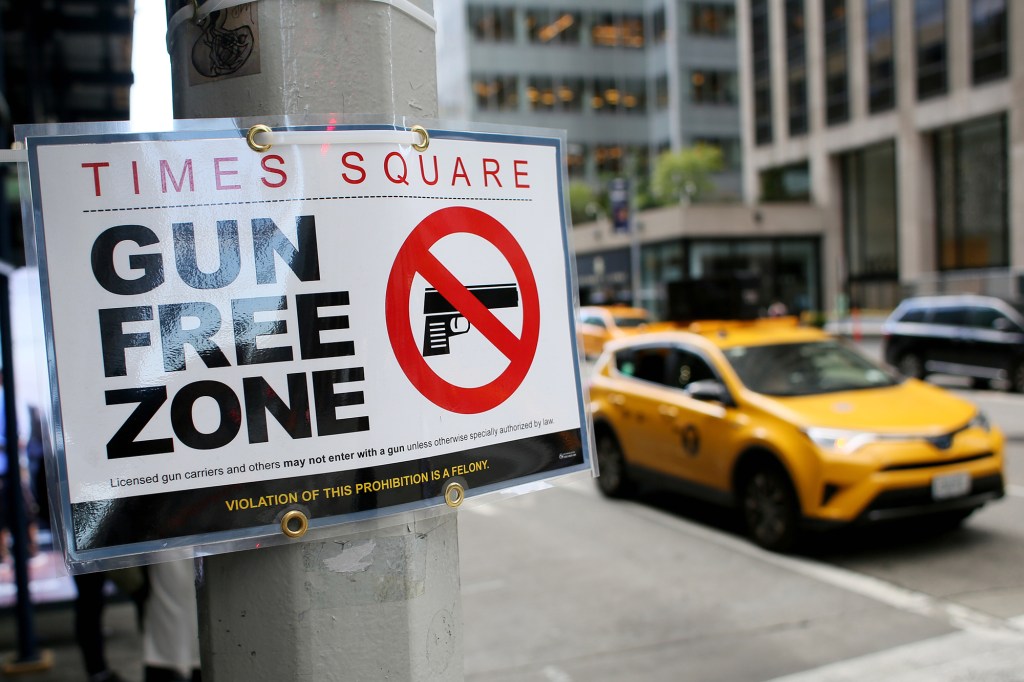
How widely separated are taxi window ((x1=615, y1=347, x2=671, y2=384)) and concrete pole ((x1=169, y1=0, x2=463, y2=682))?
7.56 m

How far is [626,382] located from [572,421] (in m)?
7.72

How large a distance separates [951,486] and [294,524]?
6493 millimetres

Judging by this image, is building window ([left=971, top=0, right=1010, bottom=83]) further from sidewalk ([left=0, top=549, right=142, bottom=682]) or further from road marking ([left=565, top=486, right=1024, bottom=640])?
sidewalk ([left=0, top=549, right=142, bottom=682])

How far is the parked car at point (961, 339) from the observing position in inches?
655

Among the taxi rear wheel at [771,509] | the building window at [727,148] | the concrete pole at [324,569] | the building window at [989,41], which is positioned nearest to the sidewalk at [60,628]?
the concrete pole at [324,569]

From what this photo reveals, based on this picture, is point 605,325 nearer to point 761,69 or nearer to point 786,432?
point 786,432

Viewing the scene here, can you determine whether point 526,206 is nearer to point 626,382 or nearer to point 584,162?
point 626,382

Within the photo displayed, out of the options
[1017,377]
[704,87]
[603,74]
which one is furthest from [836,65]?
[1017,377]

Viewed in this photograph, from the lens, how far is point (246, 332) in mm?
1595

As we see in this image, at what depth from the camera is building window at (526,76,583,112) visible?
6272 cm

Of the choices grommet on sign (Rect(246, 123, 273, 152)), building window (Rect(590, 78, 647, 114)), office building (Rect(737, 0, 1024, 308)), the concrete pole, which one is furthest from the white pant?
building window (Rect(590, 78, 647, 114))

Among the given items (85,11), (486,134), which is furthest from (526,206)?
(85,11)

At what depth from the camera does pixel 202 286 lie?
158 cm

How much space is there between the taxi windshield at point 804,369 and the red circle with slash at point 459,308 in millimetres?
6362
